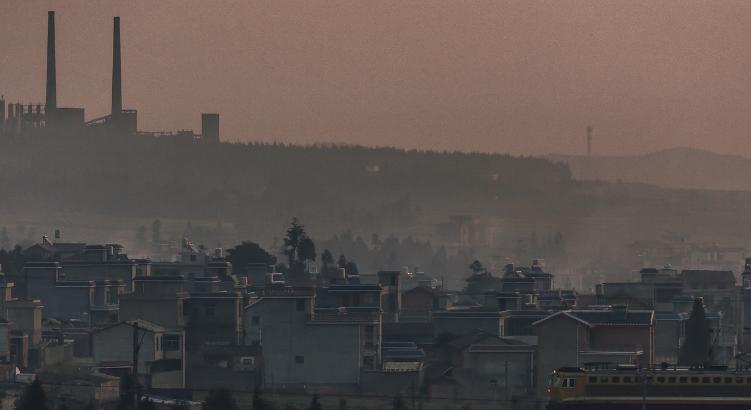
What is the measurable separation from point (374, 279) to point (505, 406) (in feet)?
174

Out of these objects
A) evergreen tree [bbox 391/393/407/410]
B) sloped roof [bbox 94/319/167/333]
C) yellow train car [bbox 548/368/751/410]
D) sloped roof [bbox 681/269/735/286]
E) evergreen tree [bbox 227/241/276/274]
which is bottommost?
evergreen tree [bbox 391/393/407/410]

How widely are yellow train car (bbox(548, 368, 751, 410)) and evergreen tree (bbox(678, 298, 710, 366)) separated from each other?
77.5ft

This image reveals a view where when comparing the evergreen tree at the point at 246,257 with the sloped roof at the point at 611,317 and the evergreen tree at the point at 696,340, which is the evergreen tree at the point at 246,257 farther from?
the sloped roof at the point at 611,317

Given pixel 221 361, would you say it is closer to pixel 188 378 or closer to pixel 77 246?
pixel 188 378

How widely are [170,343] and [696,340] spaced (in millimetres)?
19983

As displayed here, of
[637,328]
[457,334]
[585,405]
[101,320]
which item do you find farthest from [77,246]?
[585,405]

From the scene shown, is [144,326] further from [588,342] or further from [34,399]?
[34,399]

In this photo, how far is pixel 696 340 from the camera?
105 metres

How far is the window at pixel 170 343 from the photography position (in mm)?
103206

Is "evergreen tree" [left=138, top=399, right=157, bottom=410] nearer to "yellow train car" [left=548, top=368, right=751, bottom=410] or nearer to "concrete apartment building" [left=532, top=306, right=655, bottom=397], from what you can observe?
"yellow train car" [left=548, top=368, right=751, bottom=410]

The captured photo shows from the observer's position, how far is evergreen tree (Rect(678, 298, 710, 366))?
104 m

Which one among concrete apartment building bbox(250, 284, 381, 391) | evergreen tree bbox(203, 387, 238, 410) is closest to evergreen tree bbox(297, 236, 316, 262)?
concrete apartment building bbox(250, 284, 381, 391)

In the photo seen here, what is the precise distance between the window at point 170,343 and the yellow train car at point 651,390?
26.5 meters

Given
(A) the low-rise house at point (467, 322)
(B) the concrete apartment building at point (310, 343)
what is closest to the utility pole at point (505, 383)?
(B) the concrete apartment building at point (310, 343)
